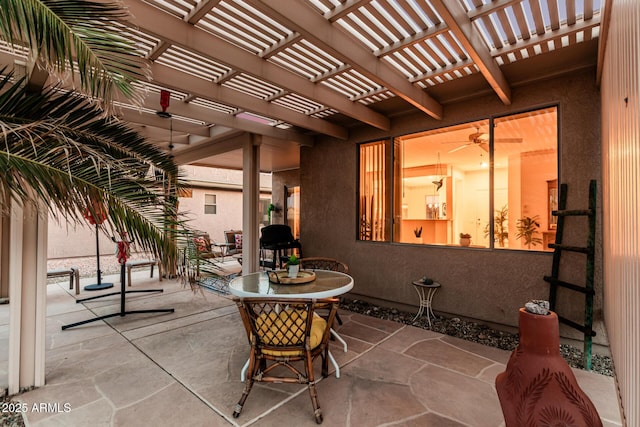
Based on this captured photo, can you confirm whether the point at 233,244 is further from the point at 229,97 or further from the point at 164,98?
the point at 229,97

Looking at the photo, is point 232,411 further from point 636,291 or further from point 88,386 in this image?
point 636,291

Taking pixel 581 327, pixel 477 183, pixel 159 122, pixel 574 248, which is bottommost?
pixel 581 327

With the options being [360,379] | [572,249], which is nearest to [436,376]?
[360,379]

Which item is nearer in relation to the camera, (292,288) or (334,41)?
(334,41)

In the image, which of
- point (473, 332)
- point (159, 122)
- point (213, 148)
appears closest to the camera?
point (473, 332)

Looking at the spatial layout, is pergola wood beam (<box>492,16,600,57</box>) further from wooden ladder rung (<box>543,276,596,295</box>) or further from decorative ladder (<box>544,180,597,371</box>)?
wooden ladder rung (<box>543,276,596,295</box>)

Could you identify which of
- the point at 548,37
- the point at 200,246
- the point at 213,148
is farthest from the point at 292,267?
the point at 213,148

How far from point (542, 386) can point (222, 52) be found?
3.45 m

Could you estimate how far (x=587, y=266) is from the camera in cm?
315

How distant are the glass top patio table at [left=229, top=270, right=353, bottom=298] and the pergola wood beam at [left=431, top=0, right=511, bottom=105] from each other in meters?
2.48

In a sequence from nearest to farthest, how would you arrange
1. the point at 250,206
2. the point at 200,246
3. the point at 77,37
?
the point at 77,37 < the point at 200,246 < the point at 250,206

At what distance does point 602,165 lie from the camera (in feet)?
10.7

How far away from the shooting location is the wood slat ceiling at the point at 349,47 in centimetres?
247

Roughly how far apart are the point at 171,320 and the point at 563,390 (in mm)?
4539
